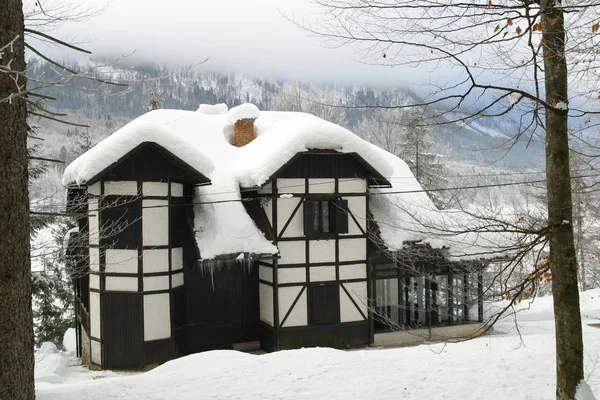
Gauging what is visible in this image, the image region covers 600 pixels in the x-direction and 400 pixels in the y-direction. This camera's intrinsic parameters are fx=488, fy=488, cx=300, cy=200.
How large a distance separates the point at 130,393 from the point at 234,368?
2397 mm

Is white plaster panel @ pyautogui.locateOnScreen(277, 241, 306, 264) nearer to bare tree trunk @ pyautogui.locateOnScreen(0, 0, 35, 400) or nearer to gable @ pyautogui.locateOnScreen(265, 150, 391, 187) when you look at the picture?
gable @ pyautogui.locateOnScreen(265, 150, 391, 187)

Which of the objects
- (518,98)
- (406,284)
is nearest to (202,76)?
(406,284)

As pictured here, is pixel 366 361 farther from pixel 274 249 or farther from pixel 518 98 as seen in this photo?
pixel 518 98

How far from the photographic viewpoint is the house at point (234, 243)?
13.5 metres

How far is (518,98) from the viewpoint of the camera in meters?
6.13

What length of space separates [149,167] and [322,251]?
591cm

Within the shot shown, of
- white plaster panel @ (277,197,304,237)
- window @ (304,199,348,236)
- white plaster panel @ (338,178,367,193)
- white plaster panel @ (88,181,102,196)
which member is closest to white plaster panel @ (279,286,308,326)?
white plaster panel @ (277,197,304,237)

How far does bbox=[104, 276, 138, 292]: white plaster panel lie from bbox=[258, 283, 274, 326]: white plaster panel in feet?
13.3

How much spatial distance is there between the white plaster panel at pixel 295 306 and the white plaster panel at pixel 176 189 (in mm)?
4267

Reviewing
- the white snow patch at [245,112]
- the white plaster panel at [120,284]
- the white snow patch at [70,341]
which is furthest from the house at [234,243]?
the white snow patch at [70,341]

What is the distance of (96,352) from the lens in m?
13.8

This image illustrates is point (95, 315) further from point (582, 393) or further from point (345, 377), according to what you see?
point (582, 393)

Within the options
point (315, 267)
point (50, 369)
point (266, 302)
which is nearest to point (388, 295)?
point (315, 267)

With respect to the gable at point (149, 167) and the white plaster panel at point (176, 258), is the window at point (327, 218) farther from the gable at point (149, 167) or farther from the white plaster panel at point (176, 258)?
the white plaster panel at point (176, 258)
